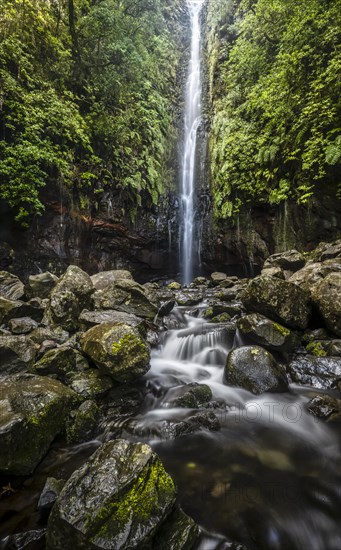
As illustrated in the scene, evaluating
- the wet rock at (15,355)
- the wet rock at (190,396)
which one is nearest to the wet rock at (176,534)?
the wet rock at (190,396)

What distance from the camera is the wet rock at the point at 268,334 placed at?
5469 mm

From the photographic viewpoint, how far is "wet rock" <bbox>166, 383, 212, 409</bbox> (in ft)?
14.2

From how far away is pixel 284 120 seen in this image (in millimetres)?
10766

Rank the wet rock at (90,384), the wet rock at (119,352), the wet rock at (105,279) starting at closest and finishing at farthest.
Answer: the wet rock at (90,384)
the wet rock at (119,352)
the wet rock at (105,279)

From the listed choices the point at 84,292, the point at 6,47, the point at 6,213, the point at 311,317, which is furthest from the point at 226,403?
the point at 6,47

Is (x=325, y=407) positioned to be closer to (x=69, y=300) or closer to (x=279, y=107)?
(x=69, y=300)

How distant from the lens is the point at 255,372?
4859 millimetres

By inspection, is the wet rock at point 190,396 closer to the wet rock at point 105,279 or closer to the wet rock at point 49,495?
the wet rock at point 49,495

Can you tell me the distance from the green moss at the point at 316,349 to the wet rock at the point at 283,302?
1.48 ft

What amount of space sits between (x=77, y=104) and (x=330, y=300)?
11.3 metres

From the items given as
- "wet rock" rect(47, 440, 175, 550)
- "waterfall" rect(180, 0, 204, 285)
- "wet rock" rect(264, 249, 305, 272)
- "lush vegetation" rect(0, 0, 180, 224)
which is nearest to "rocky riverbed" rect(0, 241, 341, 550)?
"wet rock" rect(47, 440, 175, 550)

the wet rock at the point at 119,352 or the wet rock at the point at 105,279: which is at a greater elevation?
the wet rock at the point at 105,279

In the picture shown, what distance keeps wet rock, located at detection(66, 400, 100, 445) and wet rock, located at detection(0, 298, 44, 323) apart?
3.20 m

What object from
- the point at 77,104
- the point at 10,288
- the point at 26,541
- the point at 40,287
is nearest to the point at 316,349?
the point at 26,541
